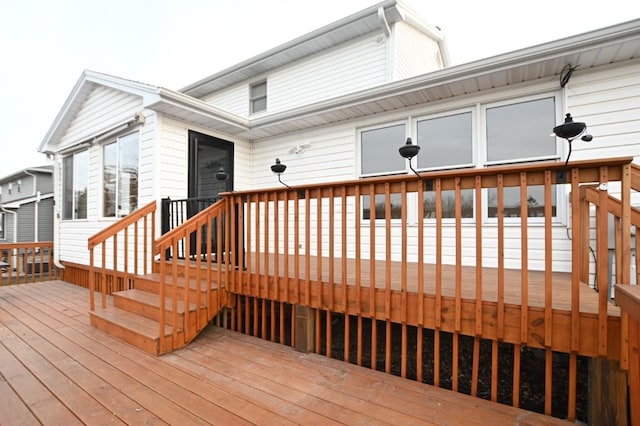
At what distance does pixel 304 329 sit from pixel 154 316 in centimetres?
175

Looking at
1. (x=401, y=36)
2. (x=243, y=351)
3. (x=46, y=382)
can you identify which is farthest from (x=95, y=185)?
(x=401, y=36)

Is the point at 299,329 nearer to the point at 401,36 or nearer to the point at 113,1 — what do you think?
the point at 401,36

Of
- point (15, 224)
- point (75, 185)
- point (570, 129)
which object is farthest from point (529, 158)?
point (15, 224)

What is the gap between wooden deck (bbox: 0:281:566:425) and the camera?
75.6 inches

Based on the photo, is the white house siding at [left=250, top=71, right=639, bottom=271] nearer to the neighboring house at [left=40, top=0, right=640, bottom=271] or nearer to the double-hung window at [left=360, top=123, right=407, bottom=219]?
the neighboring house at [left=40, top=0, right=640, bottom=271]

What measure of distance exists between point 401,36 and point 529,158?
435cm

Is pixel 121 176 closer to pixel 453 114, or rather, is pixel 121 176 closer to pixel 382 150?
pixel 382 150

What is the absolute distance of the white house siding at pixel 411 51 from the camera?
6316 millimetres

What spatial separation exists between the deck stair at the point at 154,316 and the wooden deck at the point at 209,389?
0.11 m

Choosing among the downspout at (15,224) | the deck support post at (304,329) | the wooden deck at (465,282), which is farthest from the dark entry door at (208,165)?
the downspout at (15,224)

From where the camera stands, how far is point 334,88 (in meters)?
6.97

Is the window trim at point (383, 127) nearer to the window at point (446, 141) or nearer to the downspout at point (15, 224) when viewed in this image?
the window at point (446, 141)

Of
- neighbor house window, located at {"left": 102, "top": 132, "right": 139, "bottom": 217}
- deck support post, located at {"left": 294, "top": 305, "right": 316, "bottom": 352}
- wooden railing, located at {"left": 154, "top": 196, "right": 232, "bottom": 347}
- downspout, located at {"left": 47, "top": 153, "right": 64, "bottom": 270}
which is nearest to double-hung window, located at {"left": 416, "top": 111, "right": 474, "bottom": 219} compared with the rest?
deck support post, located at {"left": 294, "top": 305, "right": 316, "bottom": 352}

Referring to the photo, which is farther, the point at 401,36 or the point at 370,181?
the point at 401,36
